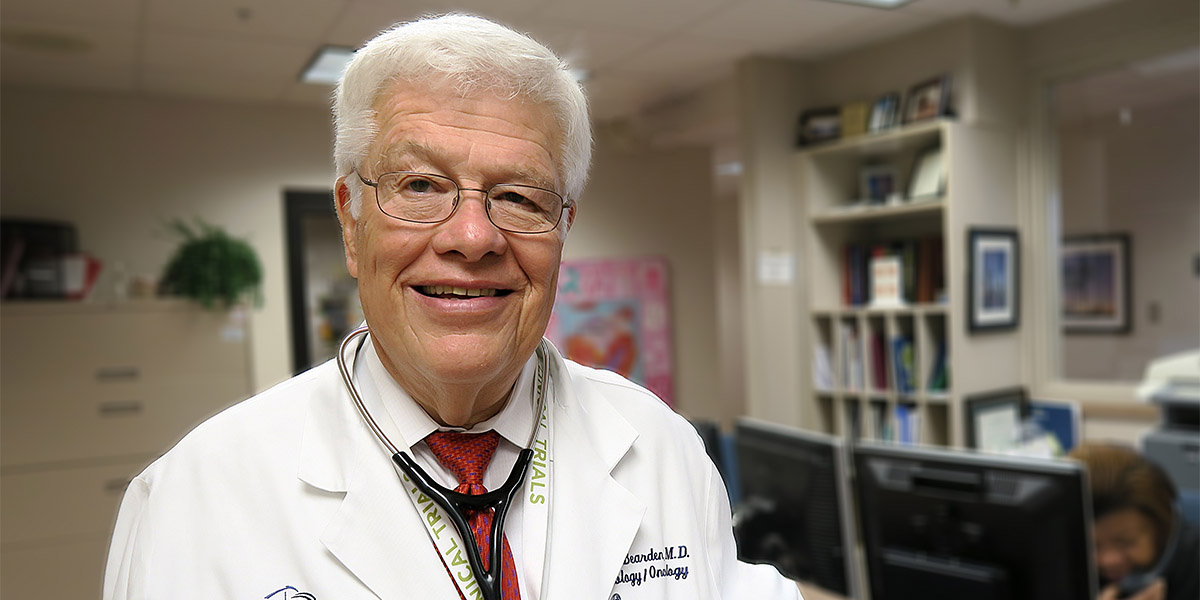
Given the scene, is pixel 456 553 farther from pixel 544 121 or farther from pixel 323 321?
pixel 323 321

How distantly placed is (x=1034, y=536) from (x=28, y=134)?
4.52 meters

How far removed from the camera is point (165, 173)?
4289 mm

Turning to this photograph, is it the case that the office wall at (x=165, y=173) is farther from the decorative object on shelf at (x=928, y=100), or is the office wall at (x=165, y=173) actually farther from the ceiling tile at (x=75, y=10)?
the decorative object on shelf at (x=928, y=100)

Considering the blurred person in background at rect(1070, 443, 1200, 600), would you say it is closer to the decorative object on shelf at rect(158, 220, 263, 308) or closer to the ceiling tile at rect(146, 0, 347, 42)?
the ceiling tile at rect(146, 0, 347, 42)

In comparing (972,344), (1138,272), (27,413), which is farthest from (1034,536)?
(27,413)

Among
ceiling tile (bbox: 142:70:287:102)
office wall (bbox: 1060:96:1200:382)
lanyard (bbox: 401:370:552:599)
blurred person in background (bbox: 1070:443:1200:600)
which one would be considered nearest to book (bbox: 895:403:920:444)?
office wall (bbox: 1060:96:1200:382)

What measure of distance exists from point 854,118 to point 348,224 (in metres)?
3.30

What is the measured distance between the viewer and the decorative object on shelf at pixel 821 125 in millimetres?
3994

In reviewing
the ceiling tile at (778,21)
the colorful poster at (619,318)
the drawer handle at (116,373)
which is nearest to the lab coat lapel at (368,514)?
the ceiling tile at (778,21)

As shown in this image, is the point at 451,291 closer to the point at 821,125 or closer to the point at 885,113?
the point at 885,113

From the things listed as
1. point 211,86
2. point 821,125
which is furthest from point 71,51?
point 821,125

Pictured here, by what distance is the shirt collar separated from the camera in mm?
997

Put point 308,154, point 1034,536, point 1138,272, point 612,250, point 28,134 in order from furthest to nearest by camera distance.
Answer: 1. point 612,250
2. point 308,154
3. point 28,134
4. point 1138,272
5. point 1034,536

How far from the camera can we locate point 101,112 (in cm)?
414
